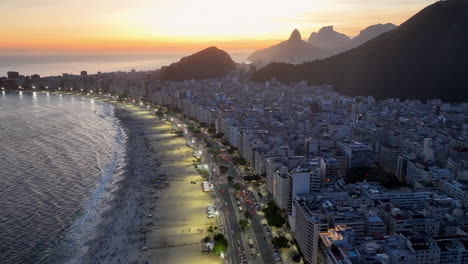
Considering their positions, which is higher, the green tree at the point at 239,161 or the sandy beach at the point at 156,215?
the green tree at the point at 239,161

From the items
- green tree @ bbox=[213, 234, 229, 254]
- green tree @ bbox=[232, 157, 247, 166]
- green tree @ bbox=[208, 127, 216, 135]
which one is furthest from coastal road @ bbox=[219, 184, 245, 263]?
green tree @ bbox=[208, 127, 216, 135]

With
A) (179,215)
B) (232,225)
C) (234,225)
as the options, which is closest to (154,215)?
(179,215)

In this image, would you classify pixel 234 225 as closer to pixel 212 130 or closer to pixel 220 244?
pixel 220 244

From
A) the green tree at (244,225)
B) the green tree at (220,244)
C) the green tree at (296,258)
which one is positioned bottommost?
the green tree at (296,258)

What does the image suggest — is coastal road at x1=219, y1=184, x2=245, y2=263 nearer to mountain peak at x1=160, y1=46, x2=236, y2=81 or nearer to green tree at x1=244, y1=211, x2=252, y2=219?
green tree at x1=244, y1=211, x2=252, y2=219

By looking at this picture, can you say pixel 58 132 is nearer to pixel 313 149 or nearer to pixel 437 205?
pixel 313 149

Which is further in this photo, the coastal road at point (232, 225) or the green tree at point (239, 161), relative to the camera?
the green tree at point (239, 161)

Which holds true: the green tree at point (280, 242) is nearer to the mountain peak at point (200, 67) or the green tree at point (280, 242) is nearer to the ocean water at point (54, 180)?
the ocean water at point (54, 180)

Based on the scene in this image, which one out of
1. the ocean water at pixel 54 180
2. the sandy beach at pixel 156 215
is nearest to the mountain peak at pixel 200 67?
the ocean water at pixel 54 180
